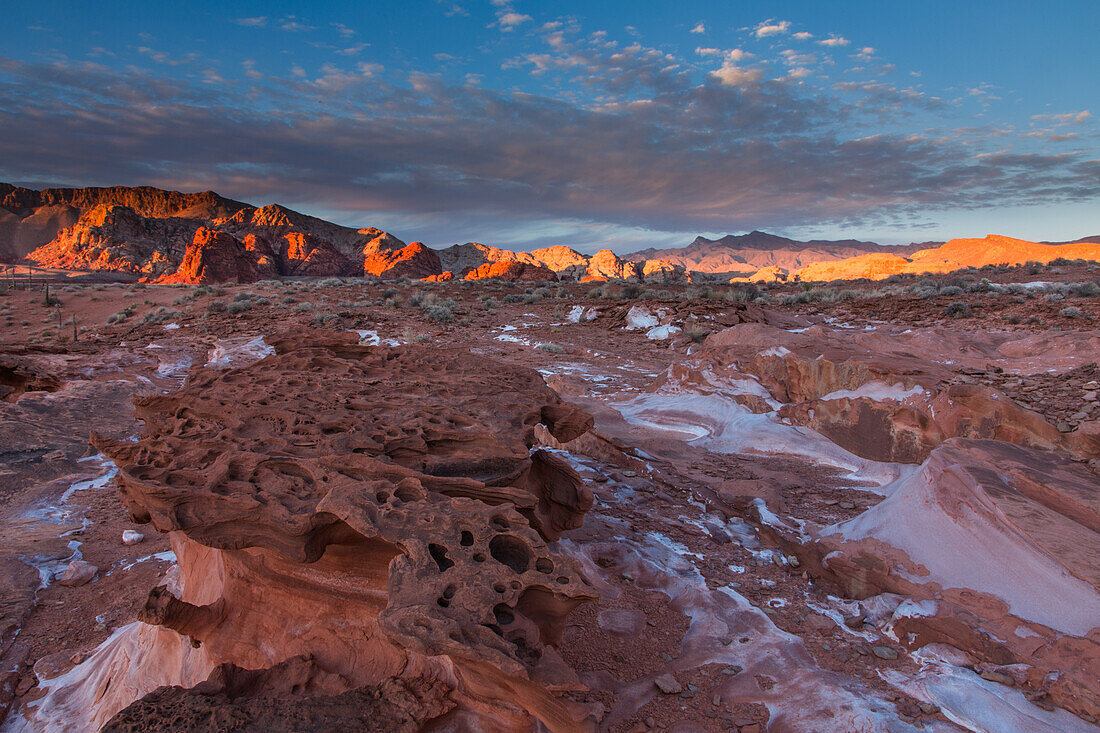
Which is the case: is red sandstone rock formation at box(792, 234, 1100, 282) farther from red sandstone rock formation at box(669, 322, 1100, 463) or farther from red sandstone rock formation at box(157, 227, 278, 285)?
red sandstone rock formation at box(157, 227, 278, 285)

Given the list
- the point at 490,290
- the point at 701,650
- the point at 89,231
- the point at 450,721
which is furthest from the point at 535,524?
the point at 89,231

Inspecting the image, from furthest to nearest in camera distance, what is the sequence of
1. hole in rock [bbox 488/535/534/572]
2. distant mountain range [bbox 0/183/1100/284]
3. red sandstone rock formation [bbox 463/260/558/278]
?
distant mountain range [bbox 0/183/1100/284], red sandstone rock formation [bbox 463/260/558/278], hole in rock [bbox 488/535/534/572]

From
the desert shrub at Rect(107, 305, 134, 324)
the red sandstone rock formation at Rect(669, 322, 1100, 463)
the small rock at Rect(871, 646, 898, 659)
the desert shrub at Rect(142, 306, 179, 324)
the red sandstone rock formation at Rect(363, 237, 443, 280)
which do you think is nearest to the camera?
the small rock at Rect(871, 646, 898, 659)

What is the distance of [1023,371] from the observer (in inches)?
296

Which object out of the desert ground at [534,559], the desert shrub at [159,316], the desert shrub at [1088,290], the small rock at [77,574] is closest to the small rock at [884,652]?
the desert ground at [534,559]

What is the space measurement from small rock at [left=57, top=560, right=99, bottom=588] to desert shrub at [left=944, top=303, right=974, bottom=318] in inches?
667

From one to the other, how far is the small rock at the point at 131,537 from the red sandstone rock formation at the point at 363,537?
1.74 metres

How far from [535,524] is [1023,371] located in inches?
313

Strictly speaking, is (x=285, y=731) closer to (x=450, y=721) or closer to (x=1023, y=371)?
(x=450, y=721)

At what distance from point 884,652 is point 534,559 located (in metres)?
2.05

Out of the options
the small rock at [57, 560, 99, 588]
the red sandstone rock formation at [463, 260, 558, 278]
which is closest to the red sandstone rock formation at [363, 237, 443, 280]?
the red sandstone rock formation at [463, 260, 558, 278]

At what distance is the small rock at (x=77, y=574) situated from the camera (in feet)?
13.4

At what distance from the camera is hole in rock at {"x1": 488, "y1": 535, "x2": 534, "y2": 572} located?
209cm

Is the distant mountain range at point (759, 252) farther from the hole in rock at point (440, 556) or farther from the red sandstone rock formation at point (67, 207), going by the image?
the hole in rock at point (440, 556)
